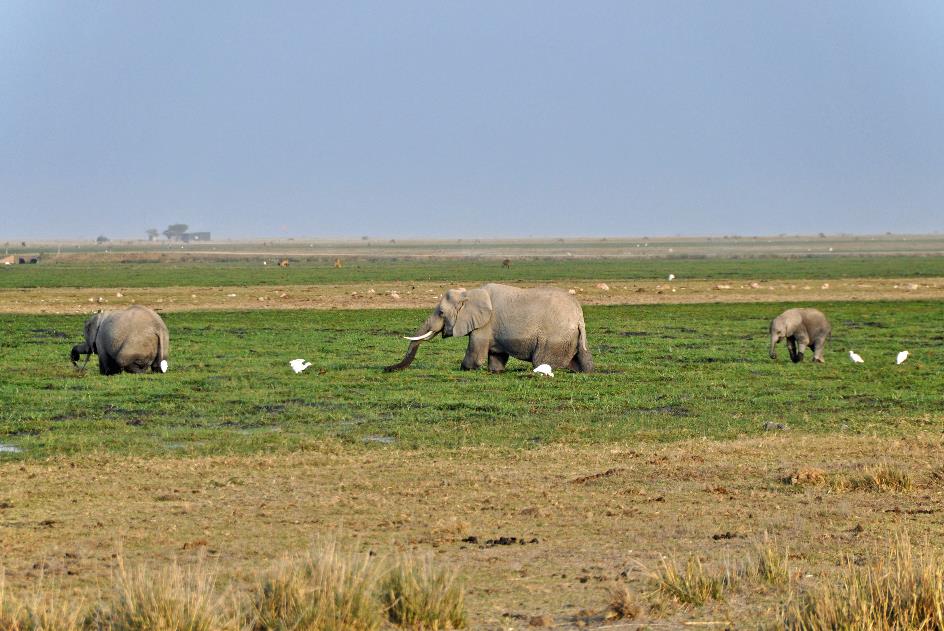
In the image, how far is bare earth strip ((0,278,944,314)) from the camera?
47.4m

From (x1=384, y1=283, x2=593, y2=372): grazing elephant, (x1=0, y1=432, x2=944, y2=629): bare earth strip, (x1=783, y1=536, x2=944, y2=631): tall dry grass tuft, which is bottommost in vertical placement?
(x1=0, y1=432, x2=944, y2=629): bare earth strip

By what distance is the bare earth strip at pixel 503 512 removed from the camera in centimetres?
988

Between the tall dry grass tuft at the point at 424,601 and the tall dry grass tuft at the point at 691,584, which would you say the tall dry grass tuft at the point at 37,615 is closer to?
the tall dry grass tuft at the point at 424,601

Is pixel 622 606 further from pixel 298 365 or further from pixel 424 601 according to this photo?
pixel 298 365

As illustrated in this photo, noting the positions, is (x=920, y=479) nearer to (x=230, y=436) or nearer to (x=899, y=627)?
(x=899, y=627)

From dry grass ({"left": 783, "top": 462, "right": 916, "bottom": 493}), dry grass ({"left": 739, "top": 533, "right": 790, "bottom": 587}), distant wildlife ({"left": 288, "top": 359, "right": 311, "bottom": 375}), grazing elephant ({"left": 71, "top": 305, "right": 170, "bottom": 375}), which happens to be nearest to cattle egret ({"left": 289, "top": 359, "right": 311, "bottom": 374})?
distant wildlife ({"left": 288, "top": 359, "right": 311, "bottom": 375})

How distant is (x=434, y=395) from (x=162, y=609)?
13.2 meters

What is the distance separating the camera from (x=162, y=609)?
802 centimetres

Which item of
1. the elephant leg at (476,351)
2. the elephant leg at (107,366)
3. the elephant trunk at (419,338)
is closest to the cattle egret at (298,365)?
the elephant trunk at (419,338)

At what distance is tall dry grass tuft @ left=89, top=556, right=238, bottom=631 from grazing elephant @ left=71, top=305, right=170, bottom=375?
16.1 metres

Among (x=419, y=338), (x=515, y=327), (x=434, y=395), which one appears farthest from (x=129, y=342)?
(x=515, y=327)

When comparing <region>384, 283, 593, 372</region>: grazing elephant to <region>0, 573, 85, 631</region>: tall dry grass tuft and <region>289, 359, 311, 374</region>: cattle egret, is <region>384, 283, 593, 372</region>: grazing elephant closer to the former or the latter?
<region>289, 359, 311, 374</region>: cattle egret

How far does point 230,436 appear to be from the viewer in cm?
1706

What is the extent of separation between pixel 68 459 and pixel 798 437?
8658 mm
